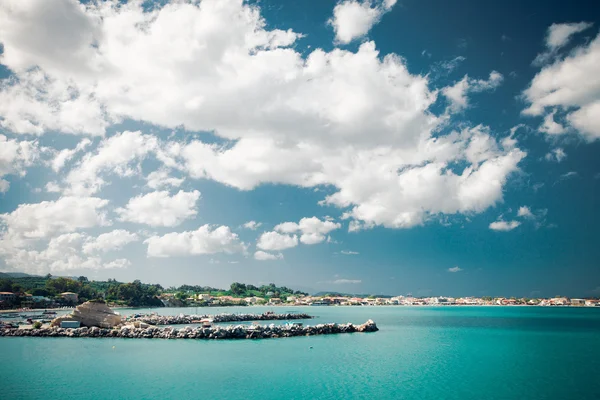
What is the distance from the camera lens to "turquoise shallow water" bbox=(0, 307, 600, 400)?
20500mm

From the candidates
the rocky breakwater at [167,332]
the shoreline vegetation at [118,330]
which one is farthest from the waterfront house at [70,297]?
the rocky breakwater at [167,332]

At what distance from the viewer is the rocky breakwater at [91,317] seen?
4300cm

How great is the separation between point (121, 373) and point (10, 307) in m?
87.0

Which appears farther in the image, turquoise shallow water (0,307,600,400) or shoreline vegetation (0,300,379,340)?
shoreline vegetation (0,300,379,340)

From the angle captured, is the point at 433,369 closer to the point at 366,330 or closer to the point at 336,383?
the point at 336,383

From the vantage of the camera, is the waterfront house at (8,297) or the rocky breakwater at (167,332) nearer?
the rocky breakwater at (167,332)

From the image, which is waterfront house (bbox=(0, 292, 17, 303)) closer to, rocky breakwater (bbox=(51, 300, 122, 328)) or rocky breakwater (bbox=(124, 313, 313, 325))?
rocky breakwater (bbox=(124, 313, 313, 325))

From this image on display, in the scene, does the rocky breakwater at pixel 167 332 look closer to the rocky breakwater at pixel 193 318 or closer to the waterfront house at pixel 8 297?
the rocky breakwater at pixel 193 318

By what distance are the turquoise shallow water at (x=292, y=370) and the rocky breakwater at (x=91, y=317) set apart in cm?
536

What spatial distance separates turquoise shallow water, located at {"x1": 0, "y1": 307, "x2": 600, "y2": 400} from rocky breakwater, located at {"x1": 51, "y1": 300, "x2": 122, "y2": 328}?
5.36 meters

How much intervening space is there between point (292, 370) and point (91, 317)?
29016 millimetres

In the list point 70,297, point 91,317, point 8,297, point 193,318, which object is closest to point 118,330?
point 91,317

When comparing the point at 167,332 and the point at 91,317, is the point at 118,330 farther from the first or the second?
the point at 167,332

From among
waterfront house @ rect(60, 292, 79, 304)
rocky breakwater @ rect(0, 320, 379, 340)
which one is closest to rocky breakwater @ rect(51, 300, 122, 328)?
rocky breakwater @ rect(0, 320, 379, 340)
